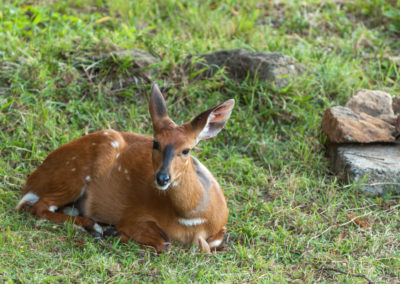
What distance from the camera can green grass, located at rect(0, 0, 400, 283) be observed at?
13.5ft

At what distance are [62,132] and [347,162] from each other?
276cm

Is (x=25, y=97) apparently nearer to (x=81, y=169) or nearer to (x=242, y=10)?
(x=81, y=169)

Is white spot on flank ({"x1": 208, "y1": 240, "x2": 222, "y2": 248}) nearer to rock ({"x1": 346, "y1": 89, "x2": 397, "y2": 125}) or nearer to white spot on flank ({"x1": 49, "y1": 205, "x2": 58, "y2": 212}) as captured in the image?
white spot on flank ({"x1": 49, "y1": 205, "x2": 58, "y2": 212})

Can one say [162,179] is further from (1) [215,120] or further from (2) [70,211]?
(2) [70,211]

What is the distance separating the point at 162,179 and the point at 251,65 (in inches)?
114

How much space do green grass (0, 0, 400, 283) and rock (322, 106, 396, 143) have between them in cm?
26

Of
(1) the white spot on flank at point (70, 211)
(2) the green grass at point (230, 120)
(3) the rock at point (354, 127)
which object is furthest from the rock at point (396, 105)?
(1) the white spot on flank at point (70, 211)

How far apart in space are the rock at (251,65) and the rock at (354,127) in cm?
72

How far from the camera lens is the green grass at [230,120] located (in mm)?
4121

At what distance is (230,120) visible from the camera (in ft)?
20.0

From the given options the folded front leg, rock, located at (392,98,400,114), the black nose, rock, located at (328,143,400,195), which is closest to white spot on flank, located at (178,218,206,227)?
the folded front leg

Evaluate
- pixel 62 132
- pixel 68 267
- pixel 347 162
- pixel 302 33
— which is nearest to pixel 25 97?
pixel 62 132

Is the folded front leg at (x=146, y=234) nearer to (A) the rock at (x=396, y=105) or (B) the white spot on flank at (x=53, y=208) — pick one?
(B) the white spot on flank at (x=53, y=208)

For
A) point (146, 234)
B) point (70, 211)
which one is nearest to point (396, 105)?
point (146, 234)
